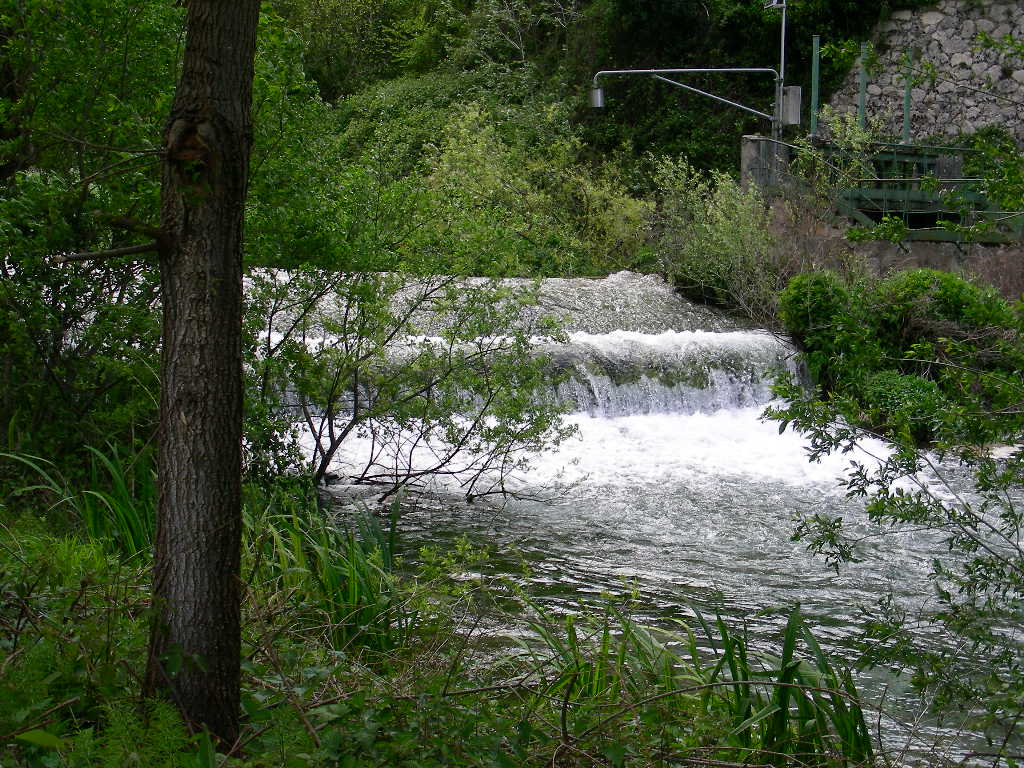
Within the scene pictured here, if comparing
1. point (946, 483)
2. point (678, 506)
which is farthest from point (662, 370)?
point (946, 483)

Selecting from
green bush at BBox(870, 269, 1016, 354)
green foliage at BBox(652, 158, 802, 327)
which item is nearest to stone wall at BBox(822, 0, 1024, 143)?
green foliage at BBox(652, 158, 802, 327)

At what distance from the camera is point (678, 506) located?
28.2 feet

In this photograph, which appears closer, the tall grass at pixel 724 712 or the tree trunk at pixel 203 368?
the tree trunk at pixel 203 368

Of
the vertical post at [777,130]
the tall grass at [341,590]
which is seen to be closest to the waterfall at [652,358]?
the vertical post at [777,130]

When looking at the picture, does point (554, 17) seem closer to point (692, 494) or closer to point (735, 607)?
point (692, 494)

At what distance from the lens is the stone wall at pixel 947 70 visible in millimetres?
19984

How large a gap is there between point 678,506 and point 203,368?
6394 millimetres

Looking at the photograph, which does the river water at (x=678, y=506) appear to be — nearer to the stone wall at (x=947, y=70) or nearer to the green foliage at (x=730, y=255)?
the green foliage at (x=730, y=255)

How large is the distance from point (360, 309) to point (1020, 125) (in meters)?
17.7

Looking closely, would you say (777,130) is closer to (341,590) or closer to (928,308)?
(928,308)

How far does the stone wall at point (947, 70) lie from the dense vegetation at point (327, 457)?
31.3 ft

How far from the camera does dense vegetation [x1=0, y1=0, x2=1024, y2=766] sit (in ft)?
9.15

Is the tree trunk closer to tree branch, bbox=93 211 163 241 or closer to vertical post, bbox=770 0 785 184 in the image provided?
tree branch, bbox=93 211 163 241

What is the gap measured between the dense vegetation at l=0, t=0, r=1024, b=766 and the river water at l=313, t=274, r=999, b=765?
0.35 meters
